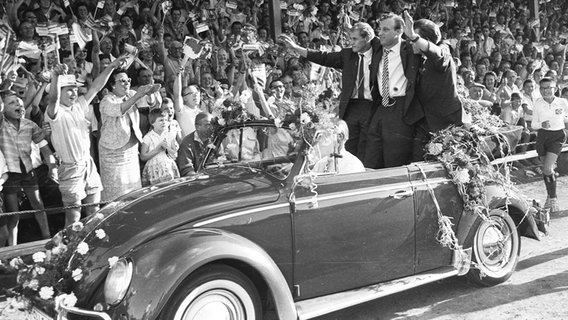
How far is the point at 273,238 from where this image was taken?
12.8 feet

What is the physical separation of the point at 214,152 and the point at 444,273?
2.19 m

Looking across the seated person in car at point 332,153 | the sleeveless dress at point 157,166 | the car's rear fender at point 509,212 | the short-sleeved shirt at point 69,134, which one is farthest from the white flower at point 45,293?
the car's rear fender at point 509,212

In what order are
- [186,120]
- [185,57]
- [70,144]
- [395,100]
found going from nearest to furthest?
[395,100] < [70,144] < [186,120] < [185,57]

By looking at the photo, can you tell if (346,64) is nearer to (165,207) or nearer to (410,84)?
(410,84)

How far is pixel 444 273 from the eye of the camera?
15.5 feet

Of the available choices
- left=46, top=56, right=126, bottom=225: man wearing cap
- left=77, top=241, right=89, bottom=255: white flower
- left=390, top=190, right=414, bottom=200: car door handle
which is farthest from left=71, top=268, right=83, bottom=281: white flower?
left=46, top=56, right=126, bottom=225: man wearing cap

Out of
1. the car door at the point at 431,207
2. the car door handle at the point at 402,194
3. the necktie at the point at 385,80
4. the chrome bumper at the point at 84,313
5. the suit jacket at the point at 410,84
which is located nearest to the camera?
the chrome bumper at the point at 84,313

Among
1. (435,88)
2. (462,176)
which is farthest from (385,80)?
(462,176)

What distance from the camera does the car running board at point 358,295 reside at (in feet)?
12.9

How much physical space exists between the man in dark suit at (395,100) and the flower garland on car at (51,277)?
3.02 metres

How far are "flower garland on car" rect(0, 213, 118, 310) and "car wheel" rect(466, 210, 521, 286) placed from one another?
3.20 metres

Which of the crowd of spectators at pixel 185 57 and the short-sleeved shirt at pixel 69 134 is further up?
the crowd of spectators at pixel 185 57

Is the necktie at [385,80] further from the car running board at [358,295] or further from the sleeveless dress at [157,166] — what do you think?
the sleeveless dress at [157,166]

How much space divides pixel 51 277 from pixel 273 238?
1.44 meters
